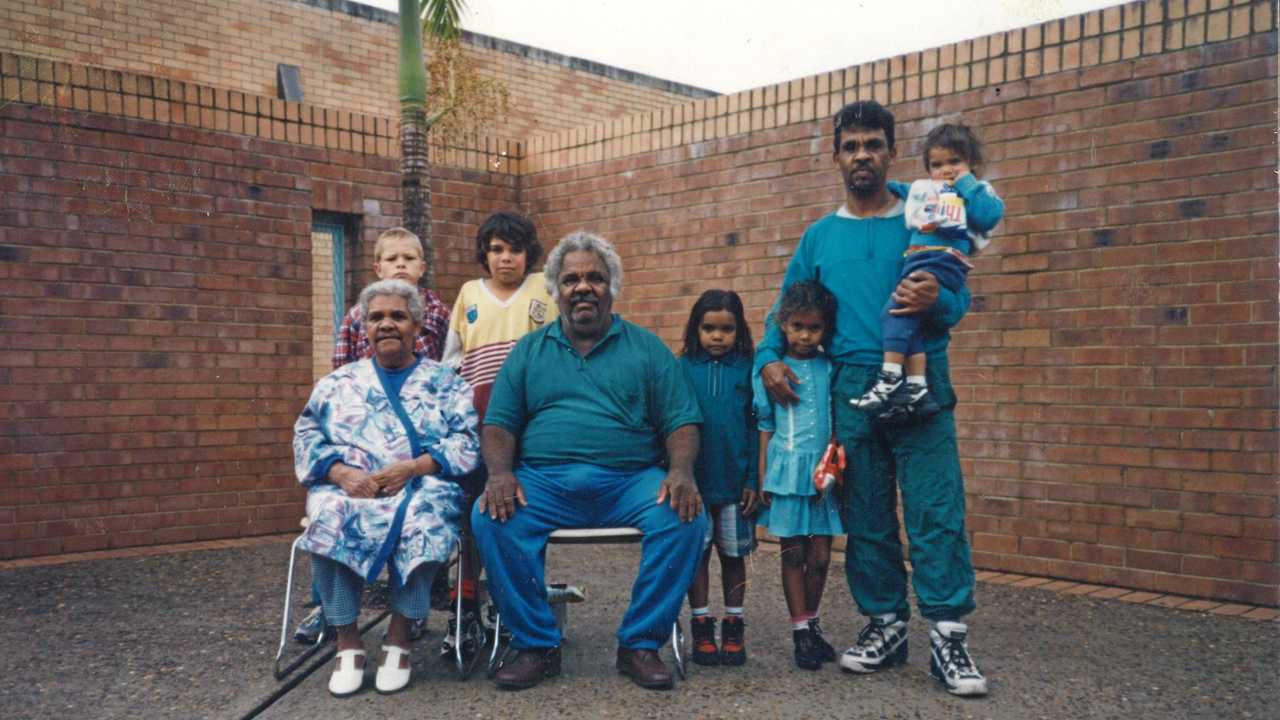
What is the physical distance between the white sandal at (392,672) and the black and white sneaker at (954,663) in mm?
1901

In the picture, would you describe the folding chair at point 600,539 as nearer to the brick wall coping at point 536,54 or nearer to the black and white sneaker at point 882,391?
the black and white sneaker at point 882,391

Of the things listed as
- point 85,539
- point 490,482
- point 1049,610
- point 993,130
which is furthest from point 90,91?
point 1049,610

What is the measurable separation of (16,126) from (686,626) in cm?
484

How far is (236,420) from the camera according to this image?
7.03 m

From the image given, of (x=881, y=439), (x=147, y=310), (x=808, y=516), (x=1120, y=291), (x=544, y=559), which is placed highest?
(x=1120, y=291)

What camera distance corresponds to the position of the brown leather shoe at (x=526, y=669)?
12.6 ft

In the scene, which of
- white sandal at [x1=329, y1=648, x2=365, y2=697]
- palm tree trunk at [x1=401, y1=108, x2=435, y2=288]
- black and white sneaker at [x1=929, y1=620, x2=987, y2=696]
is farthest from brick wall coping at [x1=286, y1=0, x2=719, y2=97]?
black and white sneaker at [x1=929, y1=620, x2=987, y2=696]

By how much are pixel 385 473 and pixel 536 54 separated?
480 inches

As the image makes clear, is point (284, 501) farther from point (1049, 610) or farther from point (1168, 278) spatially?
point (1168, 278)

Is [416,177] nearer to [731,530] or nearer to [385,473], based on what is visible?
[385,473]

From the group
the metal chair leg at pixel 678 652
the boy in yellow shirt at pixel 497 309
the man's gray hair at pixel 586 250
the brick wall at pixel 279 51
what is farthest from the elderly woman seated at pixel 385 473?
the brick wall at pixel 279 51

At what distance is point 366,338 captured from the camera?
4426 millimetres

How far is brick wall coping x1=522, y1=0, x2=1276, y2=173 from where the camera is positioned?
523 cm

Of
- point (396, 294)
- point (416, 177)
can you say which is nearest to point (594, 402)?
point (396, 294)
